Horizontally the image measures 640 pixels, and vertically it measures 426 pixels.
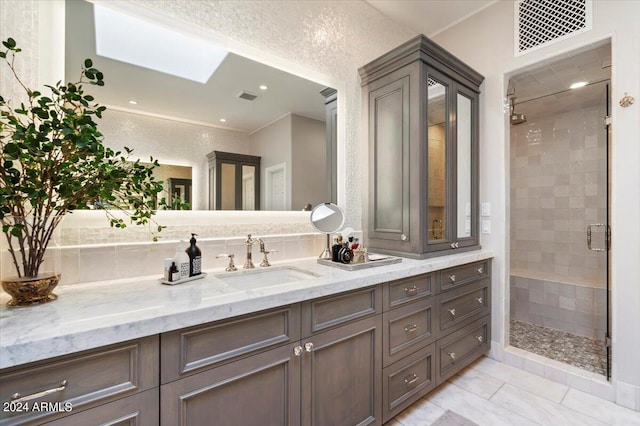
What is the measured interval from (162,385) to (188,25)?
1.71 m

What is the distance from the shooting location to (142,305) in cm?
100

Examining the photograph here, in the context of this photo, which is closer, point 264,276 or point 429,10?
point 264,276

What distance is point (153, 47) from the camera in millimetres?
1520

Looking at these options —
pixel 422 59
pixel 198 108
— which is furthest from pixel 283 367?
pixel 422 59

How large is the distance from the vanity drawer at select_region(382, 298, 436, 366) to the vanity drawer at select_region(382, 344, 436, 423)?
0.05m

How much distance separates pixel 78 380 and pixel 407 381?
1.60 meters

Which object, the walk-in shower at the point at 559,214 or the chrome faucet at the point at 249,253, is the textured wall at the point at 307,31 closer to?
the chrome faucet at the point at 249,253

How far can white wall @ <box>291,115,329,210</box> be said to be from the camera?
206cm

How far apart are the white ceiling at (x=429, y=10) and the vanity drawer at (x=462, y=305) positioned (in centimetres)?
234

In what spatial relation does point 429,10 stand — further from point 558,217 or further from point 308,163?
point 558,217

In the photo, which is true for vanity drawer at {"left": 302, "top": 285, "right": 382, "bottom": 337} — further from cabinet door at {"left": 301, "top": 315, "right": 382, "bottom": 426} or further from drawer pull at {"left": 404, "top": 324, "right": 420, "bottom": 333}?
drawer pull at {"left": 404, "top": 324, "right": 420, "bottom": 333}

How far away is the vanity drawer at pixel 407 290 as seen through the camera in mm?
1619

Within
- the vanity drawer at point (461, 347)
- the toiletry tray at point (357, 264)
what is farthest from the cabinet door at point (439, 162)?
the vanity drawer at point (461, 347)

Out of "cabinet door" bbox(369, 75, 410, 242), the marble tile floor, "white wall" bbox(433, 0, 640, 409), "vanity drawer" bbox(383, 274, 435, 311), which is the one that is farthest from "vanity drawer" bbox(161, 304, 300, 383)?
"white wall" bbox(433, 0, 640, 409)
